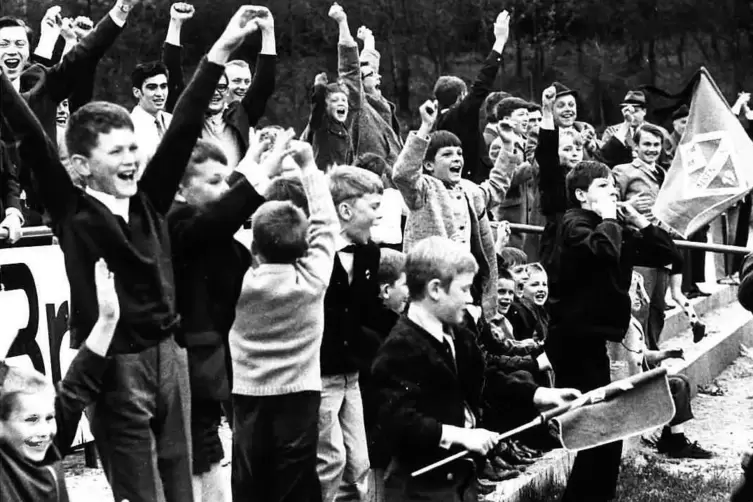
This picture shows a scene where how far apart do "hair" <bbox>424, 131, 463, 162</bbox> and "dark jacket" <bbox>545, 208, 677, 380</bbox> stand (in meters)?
0.79

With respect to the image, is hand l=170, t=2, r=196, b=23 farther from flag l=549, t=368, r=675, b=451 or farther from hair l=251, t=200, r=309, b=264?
flag l=549, t=368, r=675, b=451

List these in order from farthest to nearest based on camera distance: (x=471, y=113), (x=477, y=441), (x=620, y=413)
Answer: (x=471, y=113) → (x=620, y=413) → (x=477, y=441)

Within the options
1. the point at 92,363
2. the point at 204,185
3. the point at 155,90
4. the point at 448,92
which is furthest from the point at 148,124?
the point at 92,363

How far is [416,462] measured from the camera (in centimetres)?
590

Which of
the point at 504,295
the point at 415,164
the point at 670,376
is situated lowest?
the point at 670,376

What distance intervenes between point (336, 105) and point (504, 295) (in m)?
2.01

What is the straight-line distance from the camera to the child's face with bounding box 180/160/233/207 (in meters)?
5.97

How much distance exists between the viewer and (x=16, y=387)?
16.3 ft

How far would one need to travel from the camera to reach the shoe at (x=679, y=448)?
10156 mm

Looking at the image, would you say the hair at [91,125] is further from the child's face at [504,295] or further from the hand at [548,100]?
the hand at [548,100]

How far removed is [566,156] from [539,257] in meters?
0.99

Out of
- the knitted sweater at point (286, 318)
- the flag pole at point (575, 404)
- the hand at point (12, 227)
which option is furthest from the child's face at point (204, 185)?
the hand at point (12, 227)

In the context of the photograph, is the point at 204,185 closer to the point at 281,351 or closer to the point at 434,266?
the point at 281,351

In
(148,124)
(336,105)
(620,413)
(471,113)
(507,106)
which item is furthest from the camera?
(471,113)
